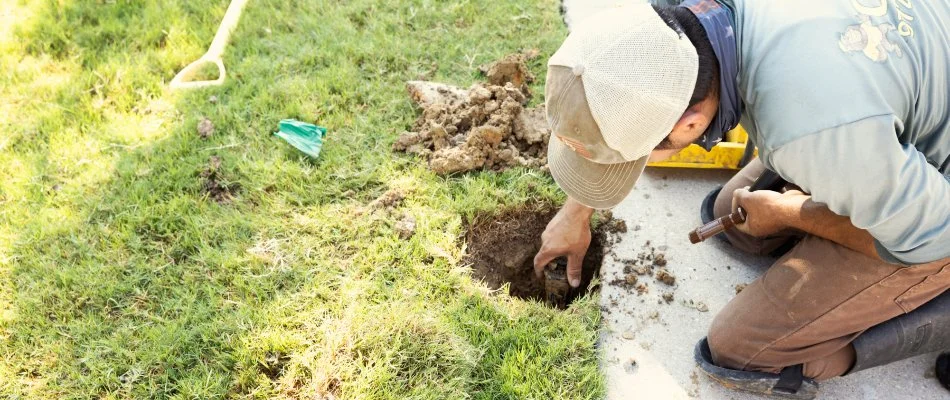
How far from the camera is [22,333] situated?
2.35 meters

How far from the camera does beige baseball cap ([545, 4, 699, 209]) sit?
155 centimetres

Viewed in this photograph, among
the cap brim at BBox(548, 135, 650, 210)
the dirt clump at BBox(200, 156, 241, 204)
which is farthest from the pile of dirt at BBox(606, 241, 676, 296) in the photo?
the dirt clump at BBox(200, 156, 241, 204)

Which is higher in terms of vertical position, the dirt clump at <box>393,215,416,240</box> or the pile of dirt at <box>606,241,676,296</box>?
the dirt clump at <box>393,215,416,240</box>

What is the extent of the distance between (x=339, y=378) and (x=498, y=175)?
113cm

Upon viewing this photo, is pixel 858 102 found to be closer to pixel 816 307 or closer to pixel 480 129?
pixel 816 307

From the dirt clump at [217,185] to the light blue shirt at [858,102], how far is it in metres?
2.09

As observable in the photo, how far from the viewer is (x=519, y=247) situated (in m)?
2.76

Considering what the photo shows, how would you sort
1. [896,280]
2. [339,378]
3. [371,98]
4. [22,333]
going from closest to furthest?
1. [896,280]
2. [339,378]
3. [22,333]
4. [371,98]

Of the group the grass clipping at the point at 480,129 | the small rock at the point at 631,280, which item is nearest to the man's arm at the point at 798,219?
the small rock at the point at 631,280

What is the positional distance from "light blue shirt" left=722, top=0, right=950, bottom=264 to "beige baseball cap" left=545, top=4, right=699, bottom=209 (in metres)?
0.21

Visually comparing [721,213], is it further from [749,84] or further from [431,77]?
[431,77]

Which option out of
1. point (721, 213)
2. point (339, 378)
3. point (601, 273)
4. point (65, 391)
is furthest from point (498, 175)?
point (65, 391)

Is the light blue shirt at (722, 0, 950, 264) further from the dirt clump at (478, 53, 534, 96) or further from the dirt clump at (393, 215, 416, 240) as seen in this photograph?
the dirt clump at (478, 53, 534, 96)

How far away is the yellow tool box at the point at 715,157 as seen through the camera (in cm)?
276
